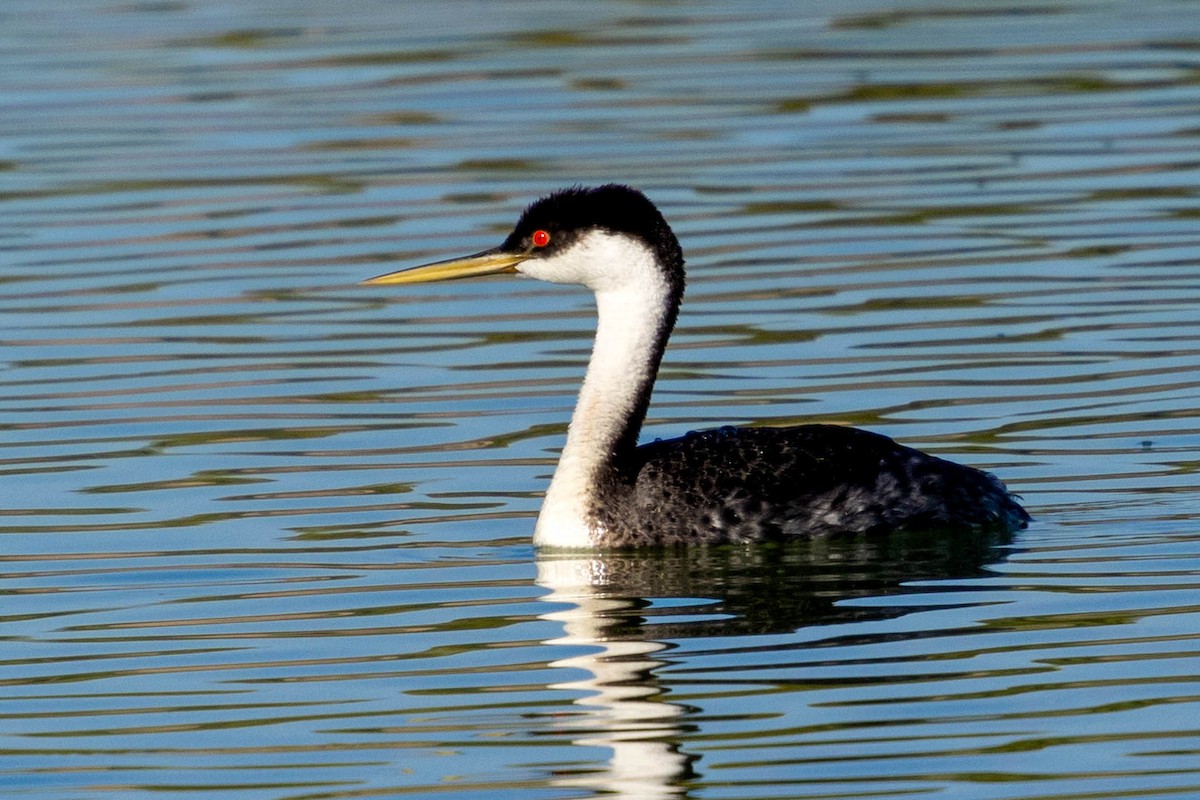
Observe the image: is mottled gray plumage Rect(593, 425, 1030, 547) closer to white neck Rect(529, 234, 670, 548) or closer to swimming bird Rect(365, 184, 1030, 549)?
swimming bird Rect(365, 184, 1030, 549)

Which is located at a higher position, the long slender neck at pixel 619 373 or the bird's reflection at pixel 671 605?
the long slender neck at pixel 619 373

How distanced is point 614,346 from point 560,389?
2.37 m

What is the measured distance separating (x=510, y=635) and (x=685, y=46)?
46.0ft

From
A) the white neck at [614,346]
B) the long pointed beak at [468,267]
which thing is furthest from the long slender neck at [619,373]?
the long pointed beak at [468,267]

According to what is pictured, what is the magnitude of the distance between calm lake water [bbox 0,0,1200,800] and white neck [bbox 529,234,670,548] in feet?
1.43

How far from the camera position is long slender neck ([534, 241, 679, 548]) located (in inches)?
412

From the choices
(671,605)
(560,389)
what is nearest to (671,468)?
(671,605)

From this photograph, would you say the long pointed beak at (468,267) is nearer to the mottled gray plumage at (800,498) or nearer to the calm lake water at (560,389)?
the calm lake water at (560,389)

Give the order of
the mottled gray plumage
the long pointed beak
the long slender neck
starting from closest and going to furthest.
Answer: the mottled gray plumage
the long slender neck
the long pointed beak

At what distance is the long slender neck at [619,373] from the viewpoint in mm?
10453

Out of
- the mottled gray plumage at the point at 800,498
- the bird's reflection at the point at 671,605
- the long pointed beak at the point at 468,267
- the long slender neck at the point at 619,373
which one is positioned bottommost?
the bird's reflection at the point at 671,605

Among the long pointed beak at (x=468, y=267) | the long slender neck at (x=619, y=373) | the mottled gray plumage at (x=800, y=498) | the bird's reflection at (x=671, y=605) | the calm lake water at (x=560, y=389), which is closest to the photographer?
the bird's reflection at (x=671, y=605)

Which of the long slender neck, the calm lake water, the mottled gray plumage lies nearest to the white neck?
the long slender neck

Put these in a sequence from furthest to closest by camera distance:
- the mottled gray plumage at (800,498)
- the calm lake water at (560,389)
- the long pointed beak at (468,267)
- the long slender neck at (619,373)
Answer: the long pointed beak at (468,267), the long slender neck at (619,373), the mottled gray plumage at (800,498), the calm lake water at (560,389)
